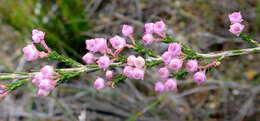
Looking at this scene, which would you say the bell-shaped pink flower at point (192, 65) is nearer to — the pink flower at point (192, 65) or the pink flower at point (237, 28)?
the pink flower at point (192, 65)

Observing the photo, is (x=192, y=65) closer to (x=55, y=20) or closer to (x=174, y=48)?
(x=174, y=48)

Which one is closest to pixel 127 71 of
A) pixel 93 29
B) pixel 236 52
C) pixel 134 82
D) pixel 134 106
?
pixel 236 52

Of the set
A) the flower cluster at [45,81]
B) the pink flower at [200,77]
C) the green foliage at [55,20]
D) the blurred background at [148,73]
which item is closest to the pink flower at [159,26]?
the pink flower at [200,77]

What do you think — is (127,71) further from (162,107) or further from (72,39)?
(72,39)

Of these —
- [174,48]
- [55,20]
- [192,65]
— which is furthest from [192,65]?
[55,20]

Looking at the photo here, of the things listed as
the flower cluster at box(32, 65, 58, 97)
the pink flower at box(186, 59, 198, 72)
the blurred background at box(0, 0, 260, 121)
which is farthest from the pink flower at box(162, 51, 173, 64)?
the blurred background at box(0, 0, 260, 121)

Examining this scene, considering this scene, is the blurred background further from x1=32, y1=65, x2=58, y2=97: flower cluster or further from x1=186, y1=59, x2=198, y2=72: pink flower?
x1=32, y1=65, x2=58, y2=97: flower cluster

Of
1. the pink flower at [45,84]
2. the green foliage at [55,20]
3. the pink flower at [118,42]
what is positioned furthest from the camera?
the green foliage at [55,20]
